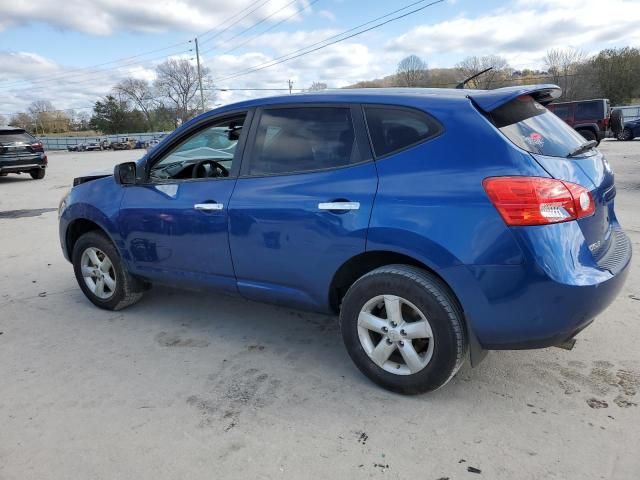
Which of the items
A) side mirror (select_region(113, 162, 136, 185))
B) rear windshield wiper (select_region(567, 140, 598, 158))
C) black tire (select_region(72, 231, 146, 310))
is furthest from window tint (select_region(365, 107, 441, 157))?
black tire (select_region(72, 231, 146, 310))

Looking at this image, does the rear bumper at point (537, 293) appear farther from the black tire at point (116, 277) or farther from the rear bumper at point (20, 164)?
the rear bumper at point (20, 164)

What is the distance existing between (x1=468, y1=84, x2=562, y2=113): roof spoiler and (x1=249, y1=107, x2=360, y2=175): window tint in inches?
28.4

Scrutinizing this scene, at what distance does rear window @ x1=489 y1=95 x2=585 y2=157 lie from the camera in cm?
263

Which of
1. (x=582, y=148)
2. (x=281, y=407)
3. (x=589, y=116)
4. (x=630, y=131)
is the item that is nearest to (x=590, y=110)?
(x=589, y=116)

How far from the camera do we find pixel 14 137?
15.5 m

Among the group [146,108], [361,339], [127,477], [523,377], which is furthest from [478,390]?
[146,108]

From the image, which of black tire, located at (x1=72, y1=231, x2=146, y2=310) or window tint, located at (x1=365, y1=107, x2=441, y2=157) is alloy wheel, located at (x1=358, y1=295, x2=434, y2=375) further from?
black tire, located at (x1=72, y1=231, x2=146, y2=310)

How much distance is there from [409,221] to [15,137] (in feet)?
54.6

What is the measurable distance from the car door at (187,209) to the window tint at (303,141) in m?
0.20

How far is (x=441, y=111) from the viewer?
268 cm

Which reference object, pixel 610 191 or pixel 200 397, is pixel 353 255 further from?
pixel 610 191

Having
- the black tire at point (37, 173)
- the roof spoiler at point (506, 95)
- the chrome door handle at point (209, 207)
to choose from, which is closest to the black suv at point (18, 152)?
the black tire at point (37, 173)

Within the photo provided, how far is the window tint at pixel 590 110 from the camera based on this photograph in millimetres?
20109

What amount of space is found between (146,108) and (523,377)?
314 feet
